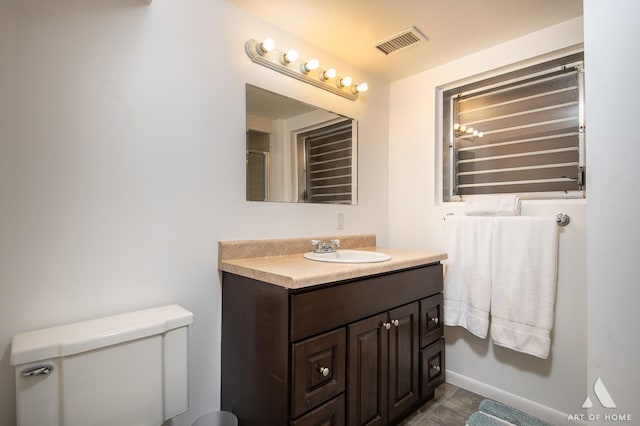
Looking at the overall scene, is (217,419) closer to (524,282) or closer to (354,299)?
(354,299)

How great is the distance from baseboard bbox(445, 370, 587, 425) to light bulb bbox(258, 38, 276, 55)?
2.34 metres

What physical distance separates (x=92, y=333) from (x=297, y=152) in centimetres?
129

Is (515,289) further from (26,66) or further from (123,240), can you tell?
(26,66)

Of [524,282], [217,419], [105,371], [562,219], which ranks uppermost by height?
[562,219]

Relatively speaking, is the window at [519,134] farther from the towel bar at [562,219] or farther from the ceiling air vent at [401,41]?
the ceiling air vent at [401,41]

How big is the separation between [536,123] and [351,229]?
4.28ft

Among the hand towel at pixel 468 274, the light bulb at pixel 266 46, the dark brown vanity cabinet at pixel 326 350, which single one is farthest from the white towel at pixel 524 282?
the light bulb at pixel 266 46

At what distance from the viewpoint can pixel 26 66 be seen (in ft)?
3.40

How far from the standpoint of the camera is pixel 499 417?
1685mm

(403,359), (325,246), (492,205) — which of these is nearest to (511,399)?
(403,359)

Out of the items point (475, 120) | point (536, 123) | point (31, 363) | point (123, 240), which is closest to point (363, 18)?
point (475, 120)

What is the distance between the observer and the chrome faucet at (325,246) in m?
1.79

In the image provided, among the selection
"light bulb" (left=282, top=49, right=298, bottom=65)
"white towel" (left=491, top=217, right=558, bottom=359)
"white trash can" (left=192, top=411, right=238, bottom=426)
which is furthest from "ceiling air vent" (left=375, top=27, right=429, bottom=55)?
"white trash can" (left=192, top=411, right=238, bottom=426)

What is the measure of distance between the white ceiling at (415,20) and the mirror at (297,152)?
407 mm
